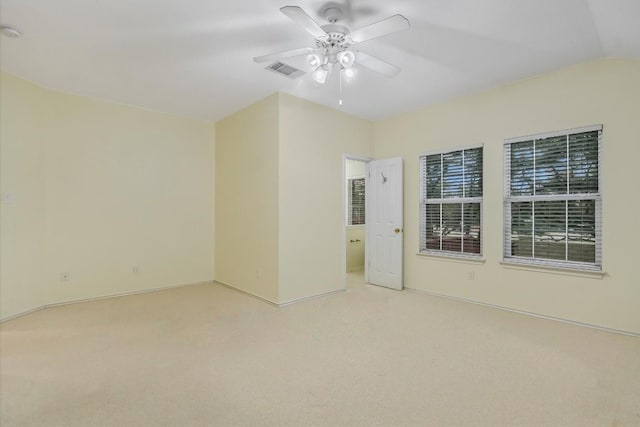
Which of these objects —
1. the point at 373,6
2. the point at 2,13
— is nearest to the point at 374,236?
the point at 373,6

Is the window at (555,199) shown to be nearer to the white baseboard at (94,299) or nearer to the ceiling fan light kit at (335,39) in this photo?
the ceiling fan light kit at (335,39)

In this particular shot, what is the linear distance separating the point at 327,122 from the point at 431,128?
149 centimetres

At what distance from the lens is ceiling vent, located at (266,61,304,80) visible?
316 centimetres

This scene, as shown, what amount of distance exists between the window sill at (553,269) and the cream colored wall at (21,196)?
5573 mm

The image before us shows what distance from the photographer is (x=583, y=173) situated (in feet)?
10.7

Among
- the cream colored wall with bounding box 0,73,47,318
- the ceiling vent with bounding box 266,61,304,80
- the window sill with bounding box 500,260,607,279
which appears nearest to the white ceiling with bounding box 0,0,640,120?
the ceiling vent with bounding box 266,61,304,80

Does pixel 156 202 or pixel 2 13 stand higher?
pixel 2 13

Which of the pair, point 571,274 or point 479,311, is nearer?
point 571,274

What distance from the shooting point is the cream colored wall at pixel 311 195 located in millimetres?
3996

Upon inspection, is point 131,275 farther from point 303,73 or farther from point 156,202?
point 303,73

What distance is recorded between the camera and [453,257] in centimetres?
422

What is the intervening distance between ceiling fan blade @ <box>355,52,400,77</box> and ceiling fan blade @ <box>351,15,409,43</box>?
19cm

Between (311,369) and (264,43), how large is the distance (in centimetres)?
274

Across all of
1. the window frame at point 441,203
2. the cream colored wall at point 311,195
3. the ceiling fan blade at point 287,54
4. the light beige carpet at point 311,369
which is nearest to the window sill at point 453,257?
the window frame at point 441,203
